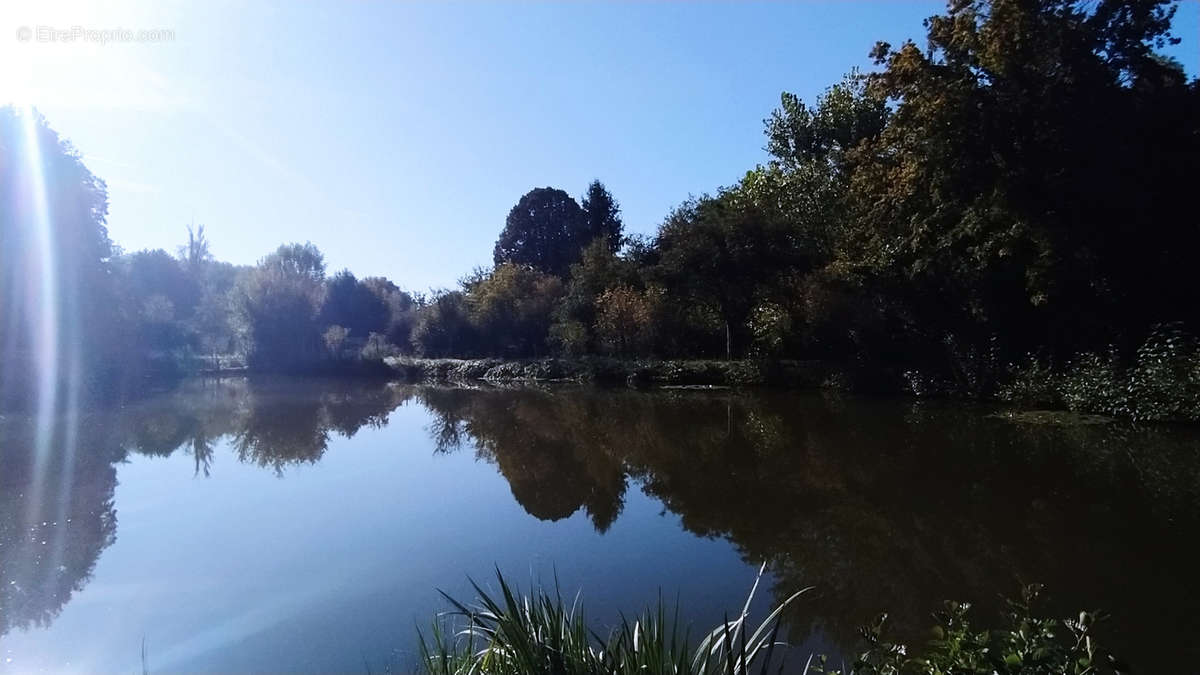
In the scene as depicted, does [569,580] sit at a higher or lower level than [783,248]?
lower

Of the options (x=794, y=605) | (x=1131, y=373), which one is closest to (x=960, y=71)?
(x=1131, y=373)

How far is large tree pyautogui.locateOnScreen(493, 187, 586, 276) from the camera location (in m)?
47.9

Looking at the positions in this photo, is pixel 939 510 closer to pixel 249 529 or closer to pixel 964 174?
pixel 249 529

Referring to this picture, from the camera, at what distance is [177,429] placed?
16.9 metres

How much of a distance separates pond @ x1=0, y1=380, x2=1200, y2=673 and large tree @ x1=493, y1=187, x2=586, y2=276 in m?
33.2

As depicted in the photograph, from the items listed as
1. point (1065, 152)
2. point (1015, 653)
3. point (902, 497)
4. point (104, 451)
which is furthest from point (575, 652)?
point (1065, 152)

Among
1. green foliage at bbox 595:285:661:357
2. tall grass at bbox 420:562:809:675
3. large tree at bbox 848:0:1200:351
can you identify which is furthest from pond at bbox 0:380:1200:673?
green foliage at bbox 595:285:661:357

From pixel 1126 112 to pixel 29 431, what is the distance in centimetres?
2115

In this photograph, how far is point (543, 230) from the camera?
160 feet

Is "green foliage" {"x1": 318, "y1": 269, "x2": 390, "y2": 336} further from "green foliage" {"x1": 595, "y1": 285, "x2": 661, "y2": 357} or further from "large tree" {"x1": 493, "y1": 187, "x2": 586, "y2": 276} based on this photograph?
"green foliage" {"x1": 595, "y1": 285, "x2": 661, "y2": 357}

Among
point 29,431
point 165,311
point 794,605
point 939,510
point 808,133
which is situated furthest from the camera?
point 165,311

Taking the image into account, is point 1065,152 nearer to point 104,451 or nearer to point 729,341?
point 729,341

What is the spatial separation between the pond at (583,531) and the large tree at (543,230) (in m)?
33.2

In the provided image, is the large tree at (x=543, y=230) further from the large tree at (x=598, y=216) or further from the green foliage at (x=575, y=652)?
the green foliage at (x=575, y=652)
